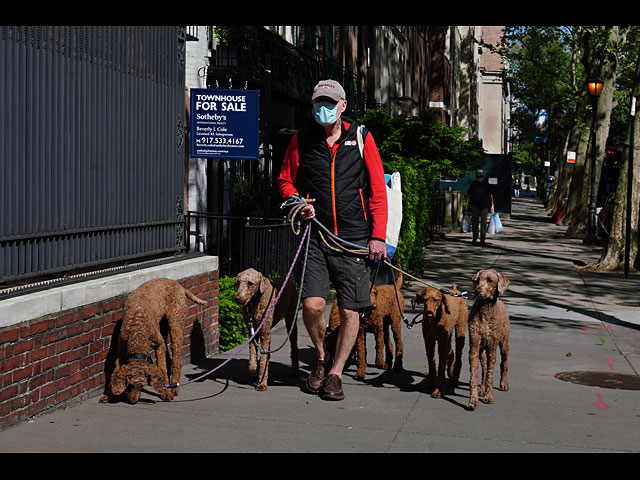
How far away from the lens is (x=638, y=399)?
787cm

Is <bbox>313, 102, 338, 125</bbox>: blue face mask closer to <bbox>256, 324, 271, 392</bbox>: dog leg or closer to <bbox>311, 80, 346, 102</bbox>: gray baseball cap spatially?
<bbox>311, 80, 346, 102</bbox>: gray baseball cap

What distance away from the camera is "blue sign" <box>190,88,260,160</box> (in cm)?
1186

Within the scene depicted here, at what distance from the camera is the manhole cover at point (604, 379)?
27.9 feet

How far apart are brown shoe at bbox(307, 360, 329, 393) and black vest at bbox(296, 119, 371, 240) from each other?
43.2 inches

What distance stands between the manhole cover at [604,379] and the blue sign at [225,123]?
4.90m

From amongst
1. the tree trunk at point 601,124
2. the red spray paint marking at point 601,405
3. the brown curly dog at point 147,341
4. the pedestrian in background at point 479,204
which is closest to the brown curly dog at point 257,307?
the brown curly dog at point 147,341

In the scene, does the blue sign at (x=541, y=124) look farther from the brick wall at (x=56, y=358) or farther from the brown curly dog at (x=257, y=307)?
the brick wall at (x=56, y=358)

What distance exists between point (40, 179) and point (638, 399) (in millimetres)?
5107

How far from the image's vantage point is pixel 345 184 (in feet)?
24.7

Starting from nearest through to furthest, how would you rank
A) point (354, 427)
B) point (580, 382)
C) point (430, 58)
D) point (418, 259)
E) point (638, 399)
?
point (354, 427) < point (638, 399) < point (580, 382) < point (418, 259) < point (430, 58)
